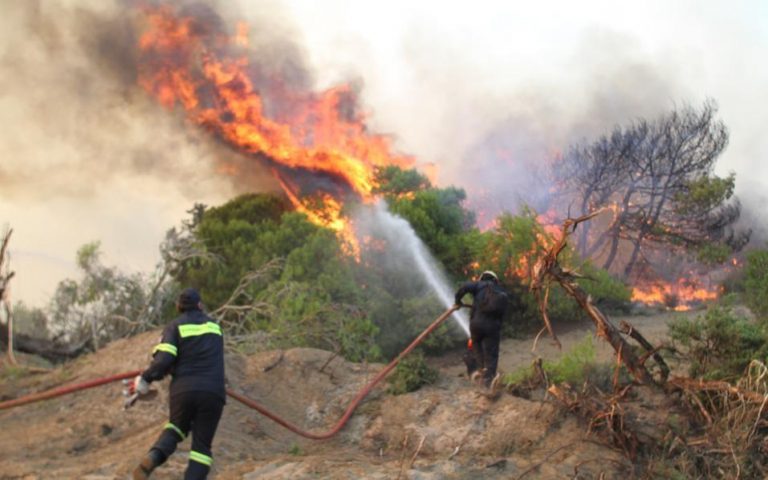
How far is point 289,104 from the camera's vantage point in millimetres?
34781

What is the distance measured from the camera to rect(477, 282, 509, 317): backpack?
11.1 metres

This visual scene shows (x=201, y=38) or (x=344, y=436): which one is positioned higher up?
(x=201, y=38)

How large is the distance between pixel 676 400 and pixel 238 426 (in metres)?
5.47

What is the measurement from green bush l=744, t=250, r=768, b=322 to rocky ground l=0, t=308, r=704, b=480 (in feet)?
22.8

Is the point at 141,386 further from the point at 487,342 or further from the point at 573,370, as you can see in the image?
the point at 573,370

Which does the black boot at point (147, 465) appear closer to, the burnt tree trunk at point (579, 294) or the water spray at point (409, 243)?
the burnt tree trunk at point (579, 294)

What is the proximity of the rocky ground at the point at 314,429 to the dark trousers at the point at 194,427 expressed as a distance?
3.49 ft

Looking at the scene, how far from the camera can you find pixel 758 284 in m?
16.3

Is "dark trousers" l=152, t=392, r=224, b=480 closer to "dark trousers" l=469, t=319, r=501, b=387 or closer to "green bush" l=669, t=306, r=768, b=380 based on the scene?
"dark trousers" l=469, t=319, r=501, b=387

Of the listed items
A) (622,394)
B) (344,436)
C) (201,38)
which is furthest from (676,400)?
(201,38)

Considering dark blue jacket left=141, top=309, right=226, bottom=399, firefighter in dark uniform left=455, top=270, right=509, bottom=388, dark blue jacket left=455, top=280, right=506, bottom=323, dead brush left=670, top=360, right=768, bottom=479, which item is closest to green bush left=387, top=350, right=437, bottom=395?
firefighter in dark uniform left=455, top=270, right=509, bottom=388

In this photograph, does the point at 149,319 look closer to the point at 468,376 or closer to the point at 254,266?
the point at 254,266

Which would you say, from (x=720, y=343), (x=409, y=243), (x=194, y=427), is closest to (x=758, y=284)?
(x=720, y=343)

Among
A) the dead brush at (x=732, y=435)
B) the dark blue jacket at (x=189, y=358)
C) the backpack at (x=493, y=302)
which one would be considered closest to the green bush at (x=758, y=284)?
the backpack at (x=493, y=302)
